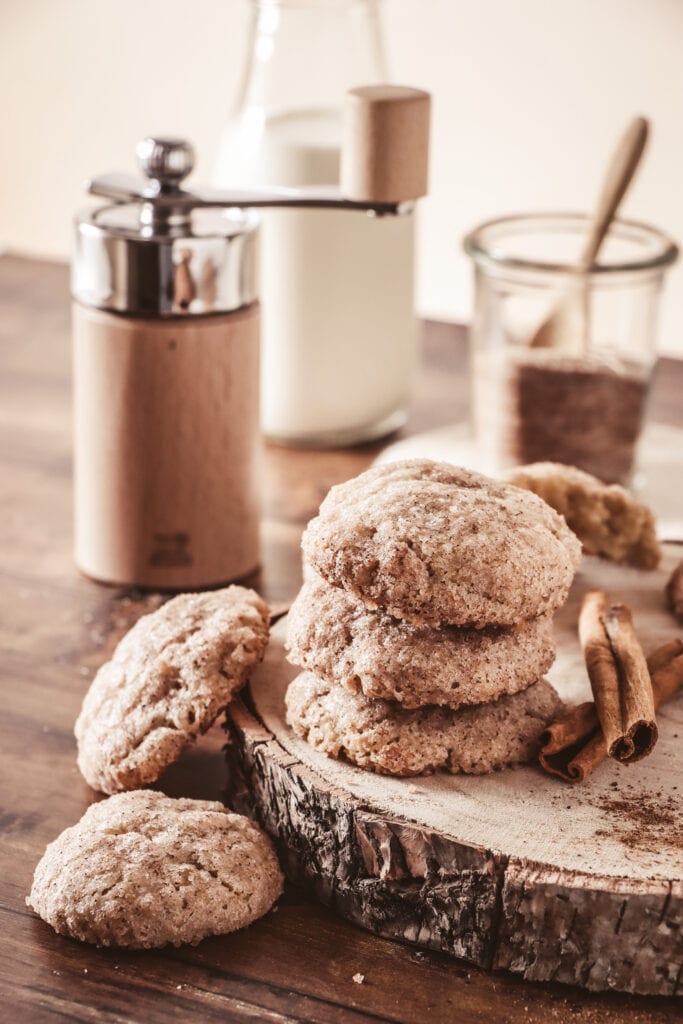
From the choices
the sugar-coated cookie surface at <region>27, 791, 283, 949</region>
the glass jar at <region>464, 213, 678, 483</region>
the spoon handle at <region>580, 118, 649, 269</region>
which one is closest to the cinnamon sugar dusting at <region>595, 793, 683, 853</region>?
the sugar-coated cookie surface at <region>27, 791, 283, 949</region>

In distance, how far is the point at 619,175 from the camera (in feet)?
5.03

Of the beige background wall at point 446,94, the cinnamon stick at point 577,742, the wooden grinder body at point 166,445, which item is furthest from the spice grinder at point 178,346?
the beige background wall at point 446,94

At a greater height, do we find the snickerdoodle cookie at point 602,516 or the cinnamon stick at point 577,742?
the snickerdoodle cookie at point 602,516

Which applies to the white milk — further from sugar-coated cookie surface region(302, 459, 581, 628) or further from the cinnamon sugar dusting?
the cinnamon sugar dusting

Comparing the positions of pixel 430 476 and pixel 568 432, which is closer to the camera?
pixel 430 476

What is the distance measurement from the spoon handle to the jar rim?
0.04 meters

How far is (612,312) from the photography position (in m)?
1.53

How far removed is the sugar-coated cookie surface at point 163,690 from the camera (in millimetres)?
977

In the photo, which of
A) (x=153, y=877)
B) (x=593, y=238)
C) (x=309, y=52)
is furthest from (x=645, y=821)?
(x=309, y=52)

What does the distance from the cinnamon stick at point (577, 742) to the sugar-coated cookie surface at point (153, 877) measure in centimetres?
20

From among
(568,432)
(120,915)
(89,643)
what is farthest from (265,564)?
(120,915)

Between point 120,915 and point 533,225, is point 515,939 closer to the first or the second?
point 120,915

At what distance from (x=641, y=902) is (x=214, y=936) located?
0.90ft

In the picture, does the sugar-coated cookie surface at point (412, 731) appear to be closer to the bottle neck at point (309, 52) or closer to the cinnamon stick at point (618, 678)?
the cinnamon stick at point (618, 678)
